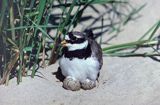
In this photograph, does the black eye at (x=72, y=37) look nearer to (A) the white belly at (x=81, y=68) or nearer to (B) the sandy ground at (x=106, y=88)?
(A) the white belly at (x=81, y=68)

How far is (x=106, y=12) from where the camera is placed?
6.01 meters

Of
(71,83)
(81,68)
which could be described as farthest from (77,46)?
(71,83)

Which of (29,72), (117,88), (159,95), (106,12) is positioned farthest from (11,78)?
(106,12)

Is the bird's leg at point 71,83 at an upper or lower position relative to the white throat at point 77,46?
lower

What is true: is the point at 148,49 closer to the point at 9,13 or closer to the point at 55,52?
the point at 55,52

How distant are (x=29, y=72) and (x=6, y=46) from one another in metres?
0.42

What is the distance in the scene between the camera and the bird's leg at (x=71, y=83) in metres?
4.52

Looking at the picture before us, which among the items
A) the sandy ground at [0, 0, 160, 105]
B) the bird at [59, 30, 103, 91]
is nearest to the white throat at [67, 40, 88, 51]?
the bird at [59, 30, 103, 91]

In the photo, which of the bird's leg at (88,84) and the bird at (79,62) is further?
the bird's leg at (88,84)

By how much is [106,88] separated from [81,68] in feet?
1.10

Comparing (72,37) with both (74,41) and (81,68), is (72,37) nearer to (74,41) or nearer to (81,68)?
A: (74,41)

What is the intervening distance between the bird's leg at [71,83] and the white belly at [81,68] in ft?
0.11

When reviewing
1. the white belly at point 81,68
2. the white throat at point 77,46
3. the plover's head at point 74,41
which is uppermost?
the plover's head at point 74,41

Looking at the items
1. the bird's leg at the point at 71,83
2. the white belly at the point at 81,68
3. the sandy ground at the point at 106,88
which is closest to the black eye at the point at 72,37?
the white belly at the point at 81,68
